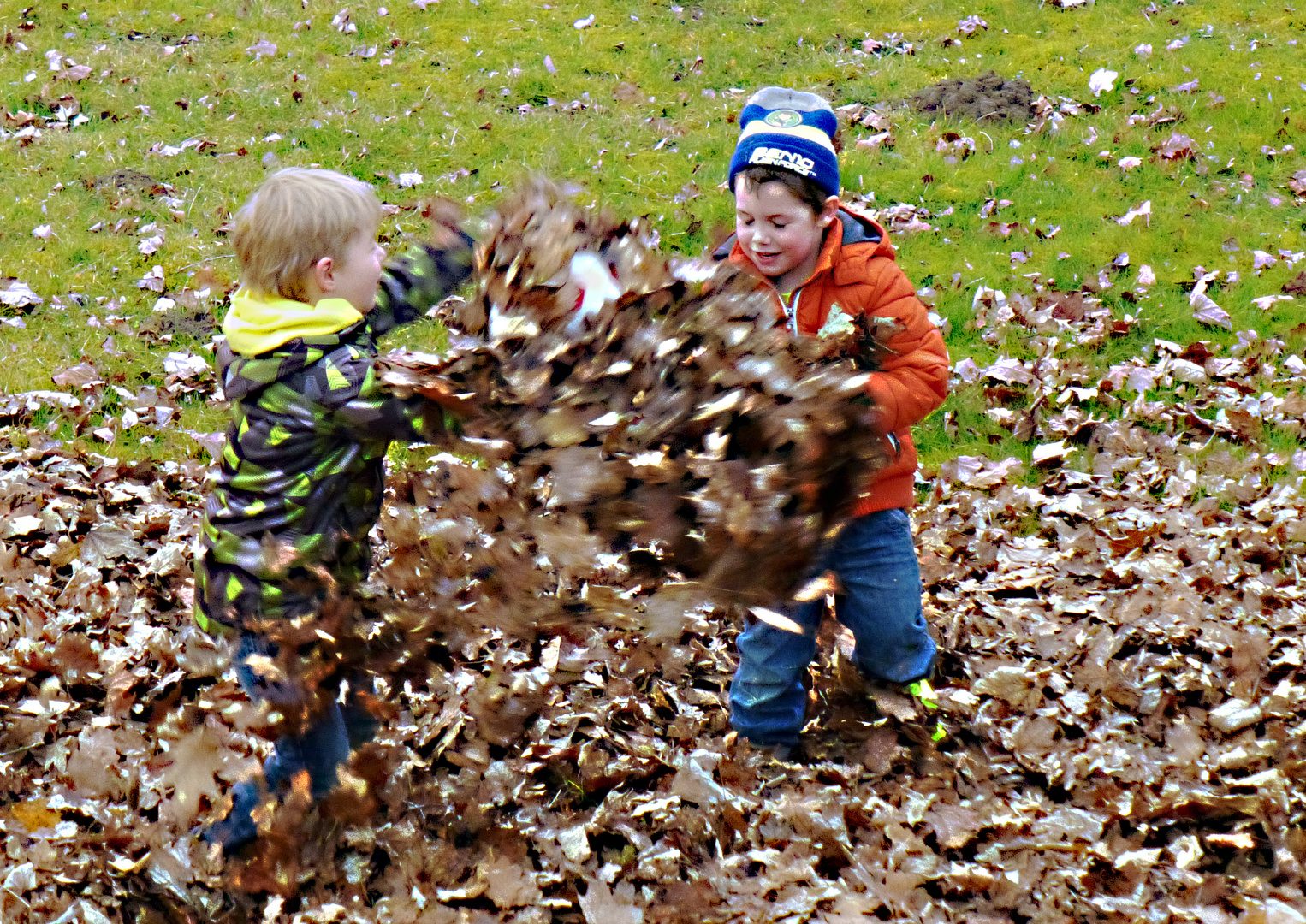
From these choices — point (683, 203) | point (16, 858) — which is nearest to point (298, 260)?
point (16, 858)

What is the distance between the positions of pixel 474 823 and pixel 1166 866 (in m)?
1.91

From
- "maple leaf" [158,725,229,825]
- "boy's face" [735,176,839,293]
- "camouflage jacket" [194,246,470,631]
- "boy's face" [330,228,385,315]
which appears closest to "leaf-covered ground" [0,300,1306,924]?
"maple leaf" [158,725,229,825]

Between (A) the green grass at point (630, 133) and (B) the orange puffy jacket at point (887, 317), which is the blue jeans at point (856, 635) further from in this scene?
(A) the green grass at point (630, 133)

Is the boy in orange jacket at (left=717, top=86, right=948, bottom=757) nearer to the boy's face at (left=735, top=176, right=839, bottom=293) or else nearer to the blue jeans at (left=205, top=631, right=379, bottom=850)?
the boy's face at (left=735, top=176, right=839, bottom=293)

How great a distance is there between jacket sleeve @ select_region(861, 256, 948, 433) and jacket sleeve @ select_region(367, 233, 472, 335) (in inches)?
44.6

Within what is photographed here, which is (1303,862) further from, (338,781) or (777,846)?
(338,781)


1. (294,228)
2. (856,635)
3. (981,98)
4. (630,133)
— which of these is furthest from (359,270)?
(981,98)

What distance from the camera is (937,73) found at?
1027 cm

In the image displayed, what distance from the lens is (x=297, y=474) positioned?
2.72 m

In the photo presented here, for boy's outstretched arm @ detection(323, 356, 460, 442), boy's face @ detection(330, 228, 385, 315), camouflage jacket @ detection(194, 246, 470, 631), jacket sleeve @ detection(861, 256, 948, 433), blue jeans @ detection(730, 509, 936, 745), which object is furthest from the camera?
blue jeans @ detection(730, 509, 936, 745)

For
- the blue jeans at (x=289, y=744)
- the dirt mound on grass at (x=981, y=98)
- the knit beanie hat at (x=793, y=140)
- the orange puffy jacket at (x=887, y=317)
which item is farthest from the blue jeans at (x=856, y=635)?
the dirt mound on grass at (x=981, y=98)

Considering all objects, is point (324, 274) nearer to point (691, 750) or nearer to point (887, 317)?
point (887, 317)

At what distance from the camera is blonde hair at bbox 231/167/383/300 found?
8.54 ft

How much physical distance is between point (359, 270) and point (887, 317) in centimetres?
139
